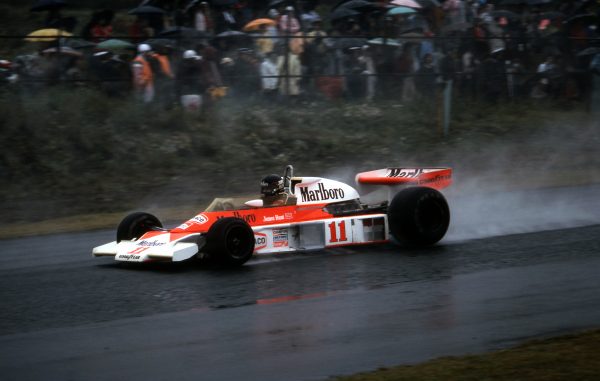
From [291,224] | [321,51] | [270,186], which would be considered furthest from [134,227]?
[321,51]

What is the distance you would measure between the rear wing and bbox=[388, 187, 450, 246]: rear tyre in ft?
2.38

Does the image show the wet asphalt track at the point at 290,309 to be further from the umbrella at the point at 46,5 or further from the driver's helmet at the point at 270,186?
the umbrella at the point at 46,5

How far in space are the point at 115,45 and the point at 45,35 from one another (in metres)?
1.39

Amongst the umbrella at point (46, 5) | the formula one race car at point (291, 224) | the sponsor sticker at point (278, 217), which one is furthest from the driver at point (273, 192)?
the umbrella at point (46, 5)

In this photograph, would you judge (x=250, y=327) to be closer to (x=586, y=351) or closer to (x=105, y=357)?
(x=105, y=357)

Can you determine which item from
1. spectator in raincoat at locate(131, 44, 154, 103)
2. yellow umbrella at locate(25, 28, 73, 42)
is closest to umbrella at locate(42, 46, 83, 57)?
yellow umbrella at locate(25, 28, 73, 42)

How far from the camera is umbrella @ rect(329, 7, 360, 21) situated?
20.9m

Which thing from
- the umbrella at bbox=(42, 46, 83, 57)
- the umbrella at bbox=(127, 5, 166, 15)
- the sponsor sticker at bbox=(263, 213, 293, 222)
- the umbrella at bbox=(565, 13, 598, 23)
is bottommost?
the sponsor sticker at bbox=(263, 213, 293, 222)

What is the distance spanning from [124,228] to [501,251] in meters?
4.48

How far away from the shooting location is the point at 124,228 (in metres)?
11.0

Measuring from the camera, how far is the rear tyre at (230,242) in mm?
9969

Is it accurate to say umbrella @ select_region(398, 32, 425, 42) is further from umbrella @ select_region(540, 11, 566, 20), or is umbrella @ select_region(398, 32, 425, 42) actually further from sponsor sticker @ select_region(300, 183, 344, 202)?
sponsor sticker @ select_region(300, 183, 344, 202)

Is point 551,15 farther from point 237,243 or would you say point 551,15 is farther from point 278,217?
point 237,243

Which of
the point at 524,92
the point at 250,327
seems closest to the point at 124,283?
the point at 250,327
